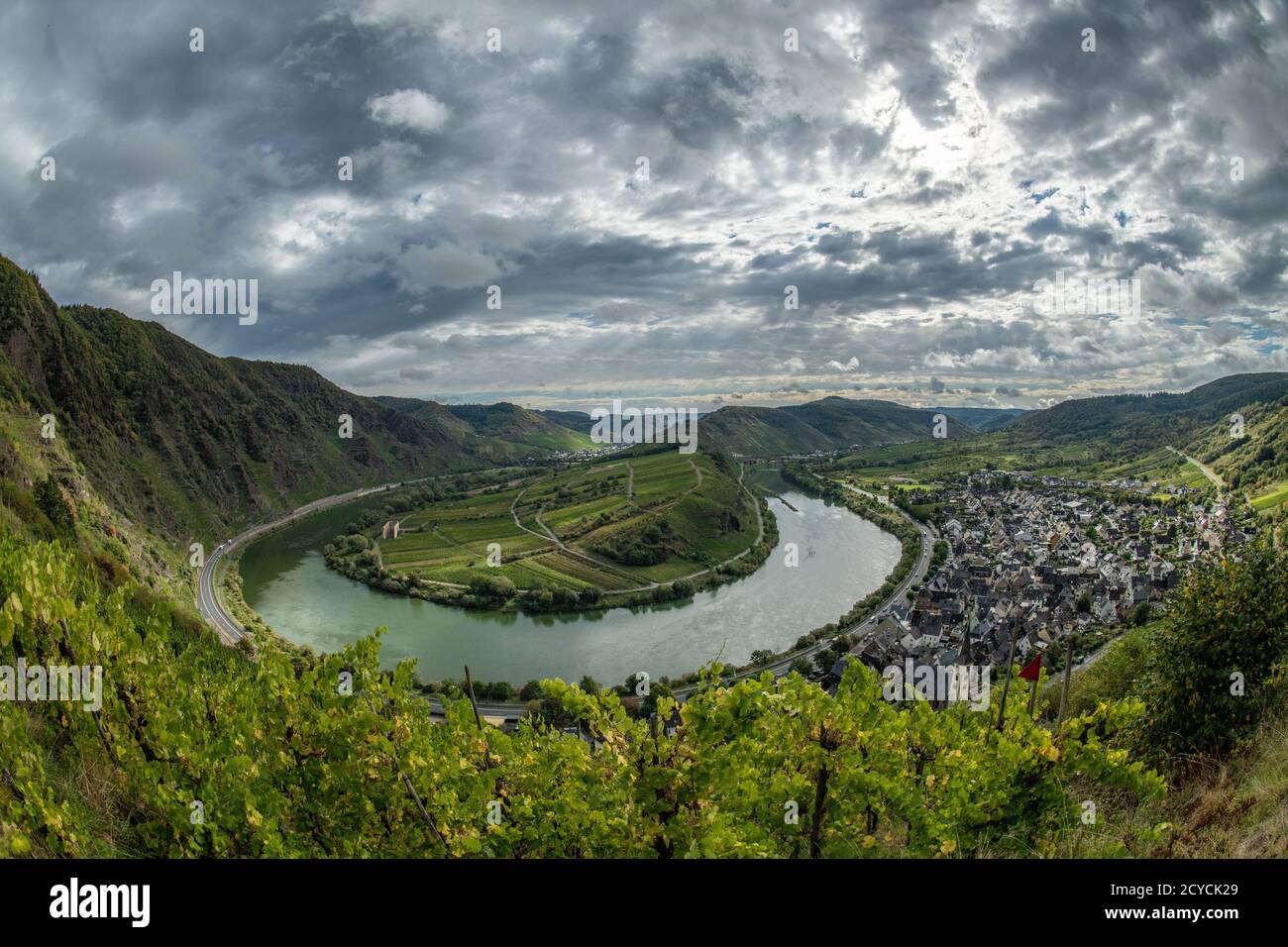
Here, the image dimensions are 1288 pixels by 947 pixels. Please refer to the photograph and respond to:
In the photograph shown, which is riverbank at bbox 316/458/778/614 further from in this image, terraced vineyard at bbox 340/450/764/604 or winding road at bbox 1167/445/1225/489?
winding road at bbox 1167/445/1225/489

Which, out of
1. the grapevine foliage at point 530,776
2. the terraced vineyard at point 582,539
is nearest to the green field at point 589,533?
the terraced vineyard at point 582,539

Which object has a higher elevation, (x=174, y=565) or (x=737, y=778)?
(x=737, y=778)

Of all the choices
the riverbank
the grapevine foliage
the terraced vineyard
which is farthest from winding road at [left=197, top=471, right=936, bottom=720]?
the grapevine foliage
